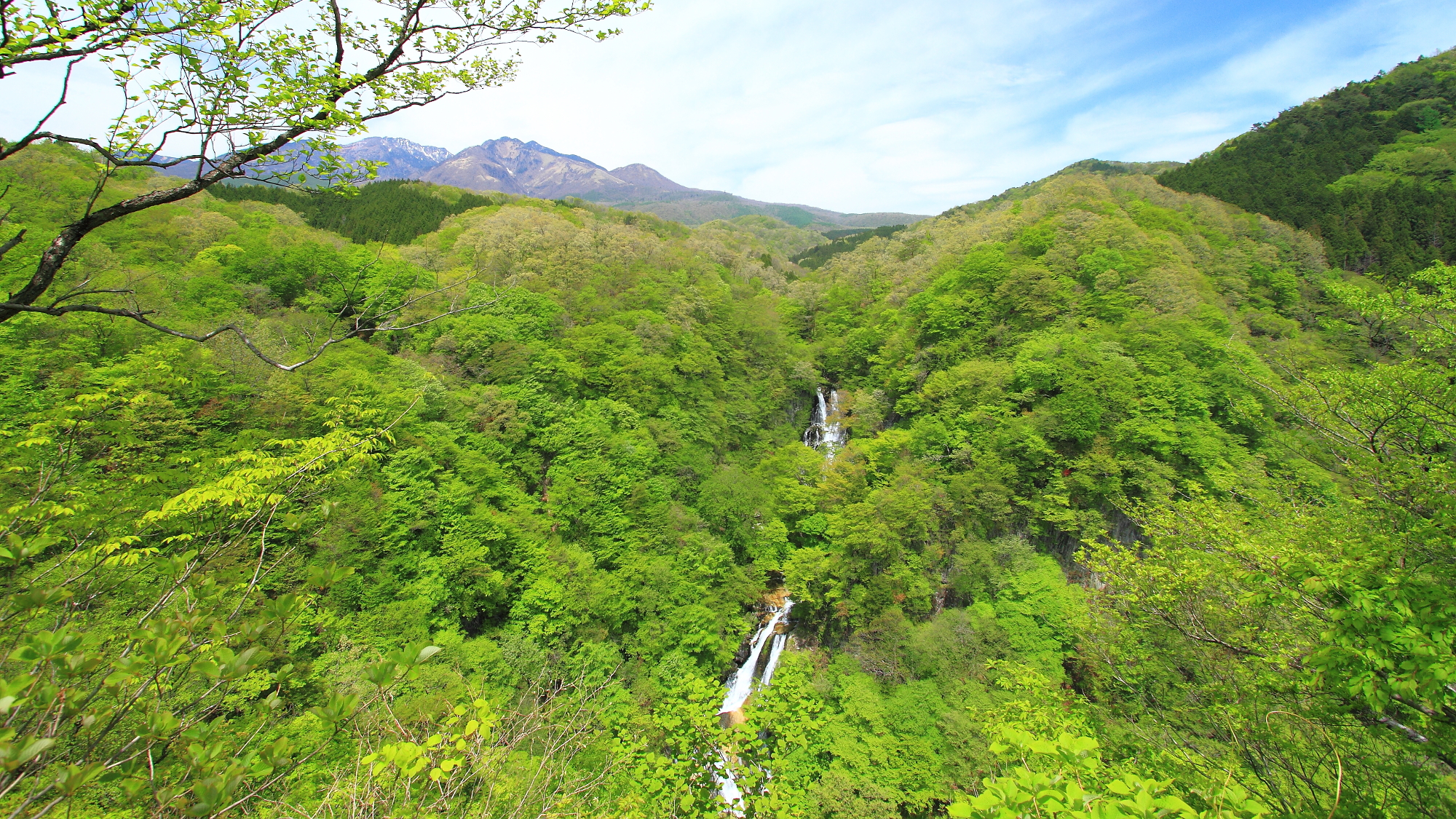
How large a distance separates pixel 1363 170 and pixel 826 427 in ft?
158

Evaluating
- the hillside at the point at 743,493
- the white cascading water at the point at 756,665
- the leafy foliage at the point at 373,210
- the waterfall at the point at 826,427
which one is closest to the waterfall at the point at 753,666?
the white cascading water at the point at 756,665

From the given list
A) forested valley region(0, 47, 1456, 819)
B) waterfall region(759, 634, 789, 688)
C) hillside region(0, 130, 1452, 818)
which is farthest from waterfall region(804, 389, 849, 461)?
waterfall region(759, 634, 789, 688)

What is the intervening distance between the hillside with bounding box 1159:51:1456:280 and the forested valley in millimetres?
454

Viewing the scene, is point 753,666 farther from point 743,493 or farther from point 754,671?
point 743,493

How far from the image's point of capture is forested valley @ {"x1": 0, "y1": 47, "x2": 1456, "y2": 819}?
3.35 meters

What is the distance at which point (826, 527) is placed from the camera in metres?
23.1

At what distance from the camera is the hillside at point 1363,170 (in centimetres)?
3200

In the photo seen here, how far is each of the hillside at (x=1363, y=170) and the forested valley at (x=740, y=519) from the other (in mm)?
454

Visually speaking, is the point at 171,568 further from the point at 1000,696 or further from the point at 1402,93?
the point at 1402,93

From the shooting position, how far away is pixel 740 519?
925 inches

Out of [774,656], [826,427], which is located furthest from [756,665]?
[826,427]

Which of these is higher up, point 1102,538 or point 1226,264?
point 1226,264

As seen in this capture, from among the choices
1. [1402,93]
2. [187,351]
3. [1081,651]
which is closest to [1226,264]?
[1081,651]

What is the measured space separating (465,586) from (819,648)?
1377 centimetres
